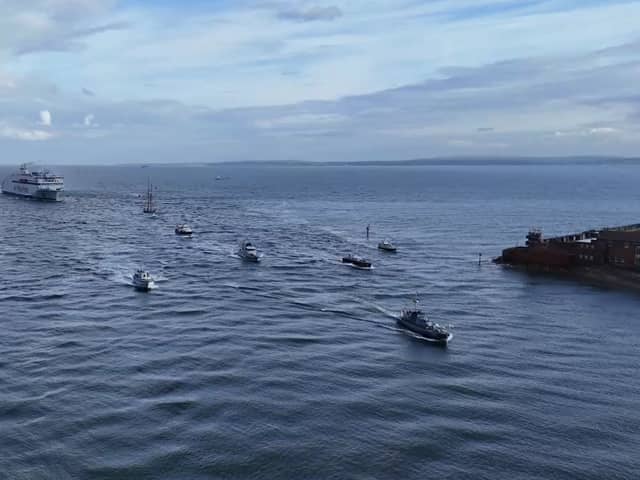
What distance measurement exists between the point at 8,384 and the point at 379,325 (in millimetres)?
49635

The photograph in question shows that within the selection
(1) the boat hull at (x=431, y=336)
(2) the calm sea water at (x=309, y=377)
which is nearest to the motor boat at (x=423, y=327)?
(1) the boat hull at (x=431, y=336)

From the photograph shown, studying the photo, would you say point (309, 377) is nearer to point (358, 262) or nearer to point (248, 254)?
point (358, 262)

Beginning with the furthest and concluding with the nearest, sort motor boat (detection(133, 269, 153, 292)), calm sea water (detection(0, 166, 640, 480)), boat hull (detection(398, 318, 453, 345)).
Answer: motor boat (detection(133, 269, 153, 292))
boat hull (detection(398, 318, 453, 345))
calm sea water (detection(0, 166, 640, 480))

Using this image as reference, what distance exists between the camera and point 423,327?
88750 millimetres

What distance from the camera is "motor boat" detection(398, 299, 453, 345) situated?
86750 mm

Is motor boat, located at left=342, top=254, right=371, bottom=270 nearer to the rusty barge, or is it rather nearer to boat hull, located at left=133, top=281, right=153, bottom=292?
the rusty barge

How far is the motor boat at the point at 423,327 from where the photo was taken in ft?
285

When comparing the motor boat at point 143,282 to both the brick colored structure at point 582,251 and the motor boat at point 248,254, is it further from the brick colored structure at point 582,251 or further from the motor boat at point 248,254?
the brick colored structure at point 582,251

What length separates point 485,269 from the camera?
142 meters

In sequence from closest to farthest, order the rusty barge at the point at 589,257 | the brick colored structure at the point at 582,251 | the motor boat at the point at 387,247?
the rusty barge at the point at 589,257 → the brick colored structure at the point at 582,251 → the motor boat at the point at 387,247

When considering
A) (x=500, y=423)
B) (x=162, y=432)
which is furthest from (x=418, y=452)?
(x=162, y=432)

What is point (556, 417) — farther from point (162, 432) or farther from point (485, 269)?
point (485, 269)

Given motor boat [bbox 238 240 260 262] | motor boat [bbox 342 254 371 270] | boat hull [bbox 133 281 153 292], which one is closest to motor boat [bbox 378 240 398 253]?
motor boat [bbox 342 254 371 270]

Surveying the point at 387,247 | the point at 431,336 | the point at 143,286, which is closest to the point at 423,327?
the point at 431,336
